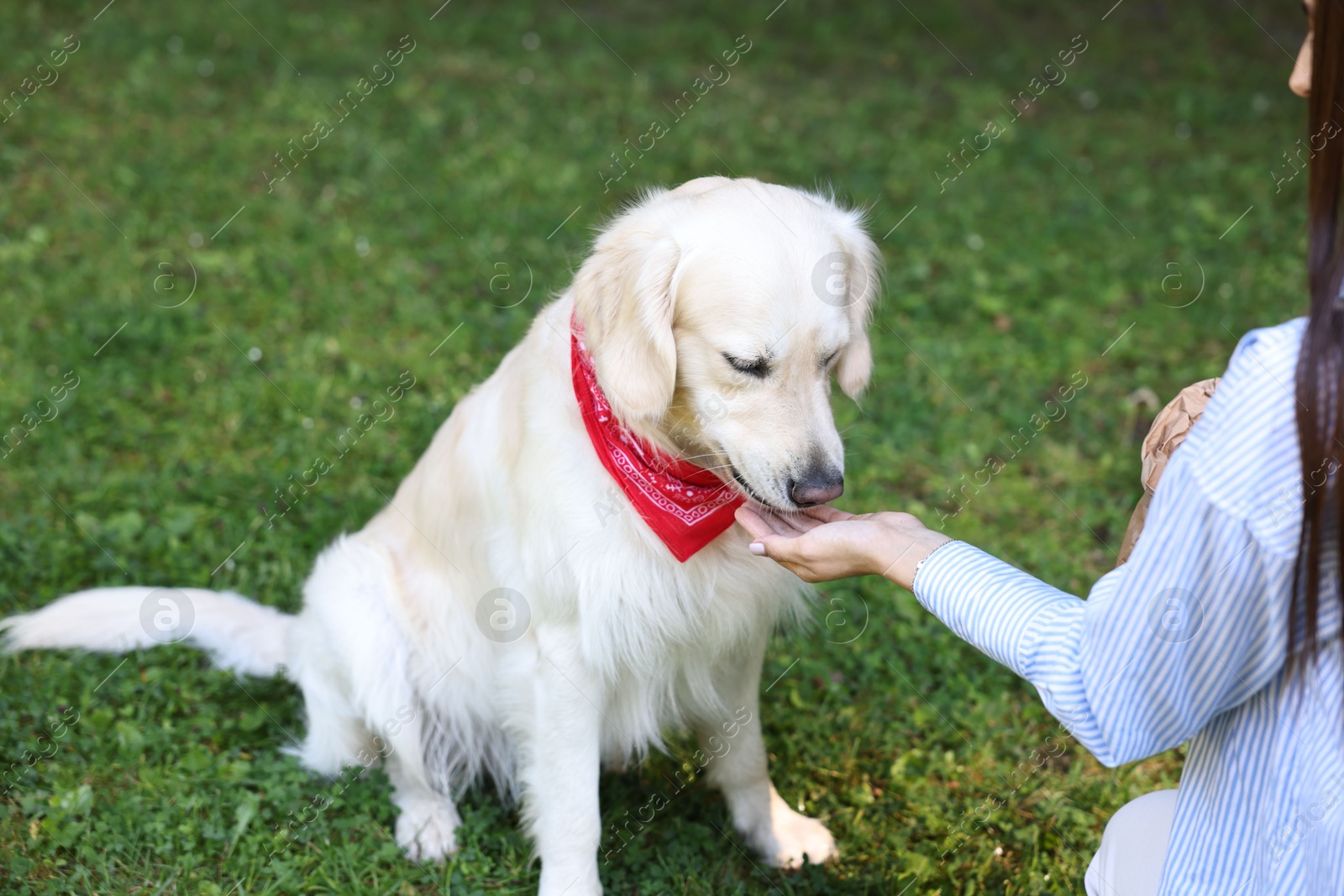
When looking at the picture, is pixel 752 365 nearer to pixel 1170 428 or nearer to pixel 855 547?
pixel 855 547

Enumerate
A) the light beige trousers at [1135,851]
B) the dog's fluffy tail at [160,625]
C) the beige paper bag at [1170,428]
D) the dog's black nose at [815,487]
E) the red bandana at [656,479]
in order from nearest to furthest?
the light beige trousers at [1135,851], the beige paper bag at [1170,428], the dog's black nose at [815,487], the red bandana at [656,479], the dog's fluffy tail at [160,625]

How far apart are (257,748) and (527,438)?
1.45m

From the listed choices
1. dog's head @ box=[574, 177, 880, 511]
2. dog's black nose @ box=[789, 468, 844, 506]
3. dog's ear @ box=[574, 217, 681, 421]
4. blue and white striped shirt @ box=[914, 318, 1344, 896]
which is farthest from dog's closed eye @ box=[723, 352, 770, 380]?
blue and white striped shirt @ box=[914, 318, 1344, 896]

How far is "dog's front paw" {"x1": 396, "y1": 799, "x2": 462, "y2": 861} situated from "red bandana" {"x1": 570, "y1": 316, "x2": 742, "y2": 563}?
117 centimetres

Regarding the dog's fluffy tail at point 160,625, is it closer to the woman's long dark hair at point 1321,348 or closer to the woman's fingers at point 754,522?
the woman's fingers at point 754,522

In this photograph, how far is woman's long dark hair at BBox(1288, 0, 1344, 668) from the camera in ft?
4.39

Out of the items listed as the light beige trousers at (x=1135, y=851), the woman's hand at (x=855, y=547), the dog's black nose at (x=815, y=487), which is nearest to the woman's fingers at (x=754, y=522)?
the woman's hand at (x=855, y=547)

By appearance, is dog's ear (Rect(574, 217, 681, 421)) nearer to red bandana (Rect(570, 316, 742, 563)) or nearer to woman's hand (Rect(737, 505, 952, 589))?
red bandana (Rect(570, 316, 742, 563))

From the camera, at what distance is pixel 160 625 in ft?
11.1

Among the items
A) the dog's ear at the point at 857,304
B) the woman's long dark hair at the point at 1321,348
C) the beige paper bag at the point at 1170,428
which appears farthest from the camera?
the dog's ear at the point at 857,304

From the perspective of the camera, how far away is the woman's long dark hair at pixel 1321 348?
1.34 m

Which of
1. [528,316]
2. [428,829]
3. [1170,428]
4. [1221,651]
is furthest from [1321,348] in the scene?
[528,316]

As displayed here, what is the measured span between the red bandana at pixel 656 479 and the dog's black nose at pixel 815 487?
0.23 meters

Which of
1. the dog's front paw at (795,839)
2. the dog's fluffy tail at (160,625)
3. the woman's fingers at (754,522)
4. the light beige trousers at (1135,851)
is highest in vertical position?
the woman's fingers at (754,522)
